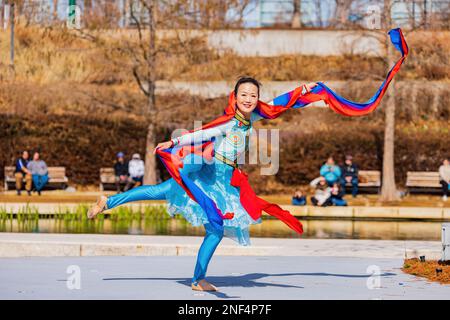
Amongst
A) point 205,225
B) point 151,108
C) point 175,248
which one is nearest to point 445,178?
point 151,108

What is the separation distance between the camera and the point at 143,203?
71.6 ft

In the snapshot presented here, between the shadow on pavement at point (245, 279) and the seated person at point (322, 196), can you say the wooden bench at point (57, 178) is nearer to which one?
the seated person at point (322, 196)

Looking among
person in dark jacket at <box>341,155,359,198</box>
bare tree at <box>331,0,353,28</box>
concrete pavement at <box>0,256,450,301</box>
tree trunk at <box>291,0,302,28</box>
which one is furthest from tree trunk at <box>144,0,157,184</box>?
concrete pavement at <box>0,256,450,301</box>

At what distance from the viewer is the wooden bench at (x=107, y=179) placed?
29547mm

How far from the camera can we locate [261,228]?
19.2 meters

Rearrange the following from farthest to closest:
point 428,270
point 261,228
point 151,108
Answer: point 151,108, point 261,228, point 428,270

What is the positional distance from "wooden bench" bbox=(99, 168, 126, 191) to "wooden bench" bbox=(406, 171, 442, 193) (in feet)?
25.6

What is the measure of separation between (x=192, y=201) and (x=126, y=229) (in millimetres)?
8700

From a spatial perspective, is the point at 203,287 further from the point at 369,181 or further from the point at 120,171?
the point at 369,181

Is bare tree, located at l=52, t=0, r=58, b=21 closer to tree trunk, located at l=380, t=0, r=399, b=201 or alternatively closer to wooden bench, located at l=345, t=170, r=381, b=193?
wooden bench, located at l=345, t=170, r=381, b=193

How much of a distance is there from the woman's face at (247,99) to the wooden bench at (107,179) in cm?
1973

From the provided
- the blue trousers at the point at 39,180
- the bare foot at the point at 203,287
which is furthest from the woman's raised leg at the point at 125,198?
the blue trousers at the point at 39,180

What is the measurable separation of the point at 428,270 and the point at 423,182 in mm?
18701
